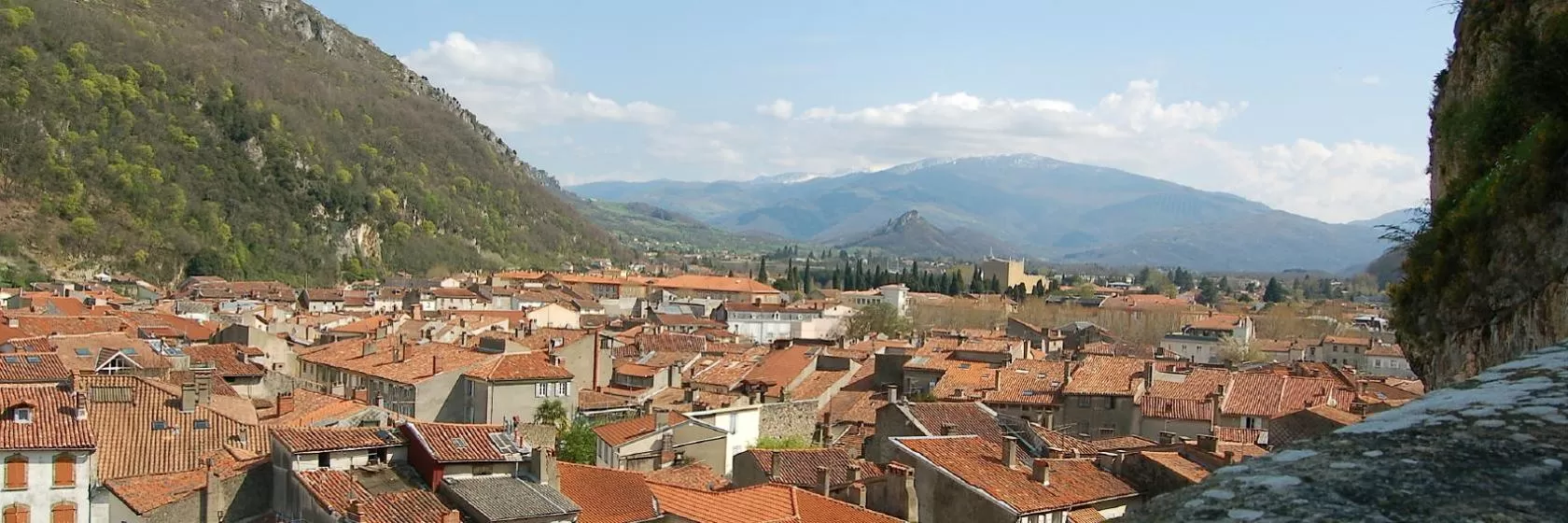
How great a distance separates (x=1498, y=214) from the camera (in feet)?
31.0

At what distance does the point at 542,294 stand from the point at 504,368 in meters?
72.6

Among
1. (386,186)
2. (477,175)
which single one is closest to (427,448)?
(386,186)

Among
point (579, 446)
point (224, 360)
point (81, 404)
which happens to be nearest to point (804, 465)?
point (579, 446)

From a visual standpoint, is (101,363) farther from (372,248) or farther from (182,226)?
(372,248)

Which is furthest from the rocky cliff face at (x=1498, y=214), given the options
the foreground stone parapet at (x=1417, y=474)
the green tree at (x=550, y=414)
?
the green tree at (x=550, y=414)

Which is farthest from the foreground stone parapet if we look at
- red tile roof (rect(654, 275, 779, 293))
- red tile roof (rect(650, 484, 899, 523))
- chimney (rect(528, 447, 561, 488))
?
red tile roof (rect(654, 275, 779, 293))

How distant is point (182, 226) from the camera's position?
123 m

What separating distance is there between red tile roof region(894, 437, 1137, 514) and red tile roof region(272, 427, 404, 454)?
856 cm

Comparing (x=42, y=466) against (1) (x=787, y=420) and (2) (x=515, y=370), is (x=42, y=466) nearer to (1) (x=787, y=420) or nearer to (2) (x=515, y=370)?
(2) (x=515, y=370)

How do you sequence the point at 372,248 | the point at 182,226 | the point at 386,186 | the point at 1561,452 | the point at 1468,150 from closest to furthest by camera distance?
the point at 1561,452 → the point at 1468,150 → the point at 182,226 → the point at 372,248 → the point at 386,186

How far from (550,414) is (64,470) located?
53.8 feet

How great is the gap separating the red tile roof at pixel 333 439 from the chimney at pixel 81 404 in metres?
6.24

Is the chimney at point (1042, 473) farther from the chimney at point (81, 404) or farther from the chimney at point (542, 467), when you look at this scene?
the chimney at point (81, 404)

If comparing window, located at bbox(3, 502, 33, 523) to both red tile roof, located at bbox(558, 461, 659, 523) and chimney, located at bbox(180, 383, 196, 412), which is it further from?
red tile roof, located at bbox(558, 461, 659, 523)
